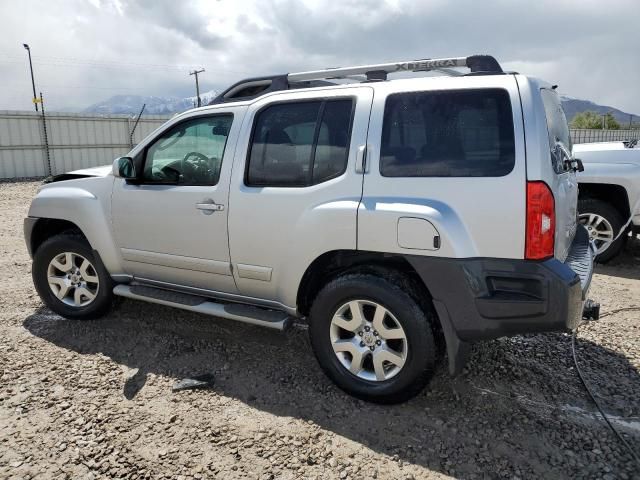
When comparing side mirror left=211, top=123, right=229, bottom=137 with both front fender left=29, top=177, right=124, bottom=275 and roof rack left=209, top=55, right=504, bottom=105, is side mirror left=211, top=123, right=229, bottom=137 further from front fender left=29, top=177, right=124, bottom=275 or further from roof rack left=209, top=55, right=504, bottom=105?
front fender left=29, top=177, right=124, bottom=275

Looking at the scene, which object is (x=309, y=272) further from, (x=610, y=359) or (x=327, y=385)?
(x=610, y=359)

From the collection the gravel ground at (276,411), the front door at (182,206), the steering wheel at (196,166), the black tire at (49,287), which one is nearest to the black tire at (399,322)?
the gravel ground at (276,411)

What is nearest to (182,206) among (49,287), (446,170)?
(49,287)

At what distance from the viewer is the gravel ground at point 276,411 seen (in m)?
2.53

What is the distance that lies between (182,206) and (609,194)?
516 centimetres

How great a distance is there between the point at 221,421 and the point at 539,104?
8.29 feet

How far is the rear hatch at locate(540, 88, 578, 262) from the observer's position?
263 centimetres

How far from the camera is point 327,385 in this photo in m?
3.27

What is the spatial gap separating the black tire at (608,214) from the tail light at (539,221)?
396 centimetres

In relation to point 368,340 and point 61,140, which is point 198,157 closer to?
point 368,340

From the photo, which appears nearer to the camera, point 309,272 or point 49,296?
point 309,272

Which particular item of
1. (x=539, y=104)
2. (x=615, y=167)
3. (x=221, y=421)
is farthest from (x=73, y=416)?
(x=615, y=167)

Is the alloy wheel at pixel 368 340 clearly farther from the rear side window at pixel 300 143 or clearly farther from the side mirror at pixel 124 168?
the side mirror at pixel 124 168

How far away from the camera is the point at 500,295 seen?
2.56 metres
